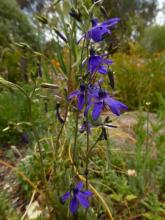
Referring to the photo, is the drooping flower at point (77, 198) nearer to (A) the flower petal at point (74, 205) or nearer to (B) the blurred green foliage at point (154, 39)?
(A) the flower petal at point (74, 205)

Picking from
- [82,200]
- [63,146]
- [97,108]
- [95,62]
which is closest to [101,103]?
[97,108]

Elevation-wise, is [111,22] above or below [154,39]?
below

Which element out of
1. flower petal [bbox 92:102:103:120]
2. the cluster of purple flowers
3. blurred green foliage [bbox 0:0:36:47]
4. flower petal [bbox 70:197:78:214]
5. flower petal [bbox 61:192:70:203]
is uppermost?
blurred green foliage [bbox 0:0:36:47]

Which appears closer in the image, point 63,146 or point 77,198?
point 77,198

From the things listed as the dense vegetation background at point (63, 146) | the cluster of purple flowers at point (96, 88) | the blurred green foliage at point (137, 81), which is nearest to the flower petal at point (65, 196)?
the dense vegetation background at point (63, 146)

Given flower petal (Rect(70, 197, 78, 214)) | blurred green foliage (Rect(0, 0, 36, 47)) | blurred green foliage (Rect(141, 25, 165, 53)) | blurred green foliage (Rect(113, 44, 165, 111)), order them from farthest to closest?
blurred green foliage (Rect(141, 25, 165, 53)) < blurred green foliage (Rect(0, 0, 36, 47)) < blurred green foliage (Rect(113, 44, 165, 111)) < flower petal (Rect(70, 197, 78, 214))

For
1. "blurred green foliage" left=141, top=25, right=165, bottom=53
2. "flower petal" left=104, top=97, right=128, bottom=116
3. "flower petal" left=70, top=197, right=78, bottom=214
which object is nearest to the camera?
"flower petal" left=104, top=97, right=128, bottom=116

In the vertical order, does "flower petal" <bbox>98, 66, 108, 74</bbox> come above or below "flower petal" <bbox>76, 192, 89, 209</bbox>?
above

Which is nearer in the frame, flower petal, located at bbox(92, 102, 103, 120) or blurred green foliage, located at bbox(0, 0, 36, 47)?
flower petal, located at bbox(92, 102, 103, 120)

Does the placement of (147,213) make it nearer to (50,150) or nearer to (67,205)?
(67,205)

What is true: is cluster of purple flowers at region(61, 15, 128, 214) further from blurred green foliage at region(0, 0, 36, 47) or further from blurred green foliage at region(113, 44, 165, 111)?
→ blurred green foliage at region(0, 0, 36, 47)

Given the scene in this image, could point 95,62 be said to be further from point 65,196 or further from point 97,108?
point 65,196

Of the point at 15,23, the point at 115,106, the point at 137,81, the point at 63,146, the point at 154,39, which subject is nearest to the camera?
the point at 115,106

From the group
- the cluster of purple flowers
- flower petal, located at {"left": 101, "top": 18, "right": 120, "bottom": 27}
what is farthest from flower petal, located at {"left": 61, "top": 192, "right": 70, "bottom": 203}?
flower petal, located at {"left": 101, "top": 18, "right": 120, "bottom": 27}
